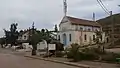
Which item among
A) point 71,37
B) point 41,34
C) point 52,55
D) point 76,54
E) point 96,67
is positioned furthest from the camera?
point 71,37

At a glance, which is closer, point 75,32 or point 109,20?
point 75,32

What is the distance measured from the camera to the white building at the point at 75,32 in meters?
53.1

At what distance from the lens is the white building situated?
2089 inches

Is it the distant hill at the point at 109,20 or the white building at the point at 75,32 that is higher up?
the distant hill at the point at 109,20

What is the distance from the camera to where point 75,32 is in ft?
173

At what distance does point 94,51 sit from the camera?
26422 mm

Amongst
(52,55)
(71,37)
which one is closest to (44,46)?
(52,55)

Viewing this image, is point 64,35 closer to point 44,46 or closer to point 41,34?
point 41,34

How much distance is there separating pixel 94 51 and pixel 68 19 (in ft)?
96.0

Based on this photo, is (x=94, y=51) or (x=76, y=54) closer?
(x=76, y=54)

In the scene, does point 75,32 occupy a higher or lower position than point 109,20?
lower

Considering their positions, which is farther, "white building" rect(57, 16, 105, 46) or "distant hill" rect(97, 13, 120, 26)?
"distant hill" rect(97, 13, 120, 26)

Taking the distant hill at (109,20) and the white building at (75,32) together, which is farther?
the distant hill at (109,20)

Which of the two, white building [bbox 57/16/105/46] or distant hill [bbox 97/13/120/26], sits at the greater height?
distant hill [bbox 97/13/120/26]
